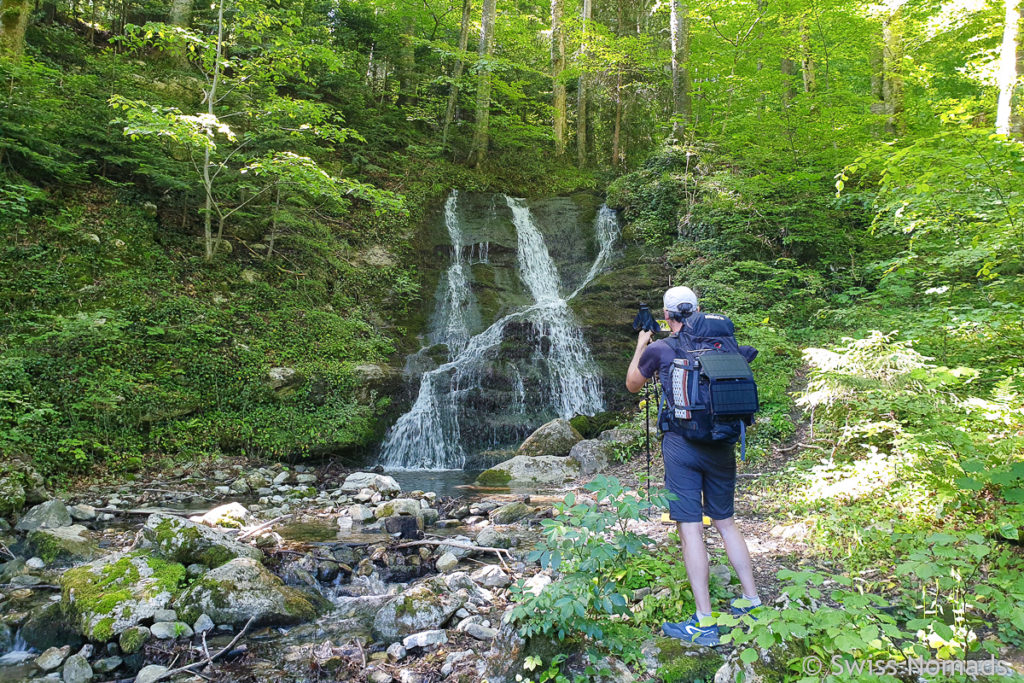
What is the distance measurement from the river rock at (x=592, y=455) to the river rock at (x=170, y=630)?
5242 millimetres

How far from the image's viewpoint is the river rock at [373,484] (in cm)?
680

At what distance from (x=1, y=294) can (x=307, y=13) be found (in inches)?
455

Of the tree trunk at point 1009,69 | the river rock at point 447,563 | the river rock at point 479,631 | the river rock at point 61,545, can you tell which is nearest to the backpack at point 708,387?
the river rock at point 479,631

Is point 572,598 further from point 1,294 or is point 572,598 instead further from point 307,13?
point 307,13

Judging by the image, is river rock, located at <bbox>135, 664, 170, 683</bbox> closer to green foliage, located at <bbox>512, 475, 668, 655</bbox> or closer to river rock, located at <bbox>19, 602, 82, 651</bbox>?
river rock, located at <bbox>19, 602, 82, 651</bbox>

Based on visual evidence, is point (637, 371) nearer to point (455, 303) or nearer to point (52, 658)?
point (52, 658)

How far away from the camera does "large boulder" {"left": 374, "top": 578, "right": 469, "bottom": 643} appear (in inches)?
135

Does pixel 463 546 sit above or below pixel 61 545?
below

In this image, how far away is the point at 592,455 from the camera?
779 centimetres

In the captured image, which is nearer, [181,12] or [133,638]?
[133,638]

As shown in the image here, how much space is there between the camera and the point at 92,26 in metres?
12.1

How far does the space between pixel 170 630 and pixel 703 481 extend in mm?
3509

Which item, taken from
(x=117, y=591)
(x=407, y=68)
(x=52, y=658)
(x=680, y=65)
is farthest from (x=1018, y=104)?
(x=407, y=68)

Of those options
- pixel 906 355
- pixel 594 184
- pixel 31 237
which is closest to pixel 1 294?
pixel 31 237
